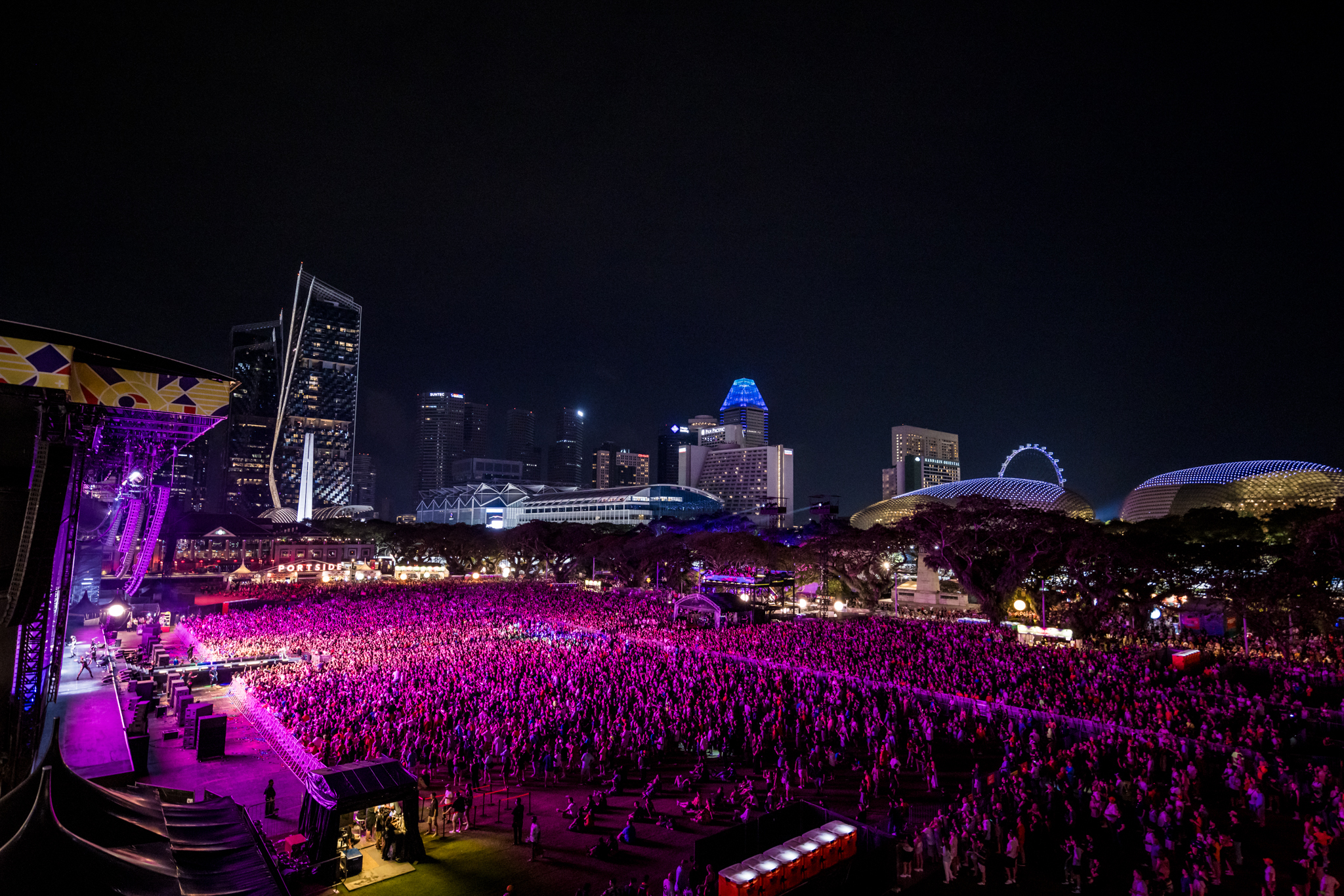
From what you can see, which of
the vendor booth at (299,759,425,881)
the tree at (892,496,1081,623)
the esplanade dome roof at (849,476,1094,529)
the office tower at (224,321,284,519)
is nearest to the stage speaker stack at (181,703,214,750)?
the vendor booth at (299,759,425,881)

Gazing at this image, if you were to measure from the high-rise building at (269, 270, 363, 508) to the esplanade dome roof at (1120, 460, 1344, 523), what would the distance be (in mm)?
145392

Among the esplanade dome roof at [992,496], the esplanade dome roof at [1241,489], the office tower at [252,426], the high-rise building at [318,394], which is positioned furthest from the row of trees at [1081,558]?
the office tower at [252,426]

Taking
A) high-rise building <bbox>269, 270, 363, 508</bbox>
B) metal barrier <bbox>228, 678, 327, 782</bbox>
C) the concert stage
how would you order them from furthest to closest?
1. high-rise building <bbox>269, 270, 363, 508</bbox>
2. metal barrier <bbox>228, 678, 327, 782</bbox>
3. the concert stage

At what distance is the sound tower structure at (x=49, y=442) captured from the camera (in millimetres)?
10781

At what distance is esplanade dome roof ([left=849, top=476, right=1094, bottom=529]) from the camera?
78.7 metres

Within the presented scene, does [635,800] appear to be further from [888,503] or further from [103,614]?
[888,503]

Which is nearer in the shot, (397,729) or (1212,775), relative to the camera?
(1212,775)

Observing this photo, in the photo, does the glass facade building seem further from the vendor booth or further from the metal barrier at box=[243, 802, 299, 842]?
the vendor booth

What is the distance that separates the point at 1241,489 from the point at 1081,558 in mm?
46971

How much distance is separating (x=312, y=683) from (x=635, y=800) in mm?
12547

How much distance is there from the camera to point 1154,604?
36.6 metres

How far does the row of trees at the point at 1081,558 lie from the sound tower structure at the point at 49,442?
123ft

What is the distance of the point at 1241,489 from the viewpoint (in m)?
66.0

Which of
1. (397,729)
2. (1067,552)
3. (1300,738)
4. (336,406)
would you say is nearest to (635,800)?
(397,729)
